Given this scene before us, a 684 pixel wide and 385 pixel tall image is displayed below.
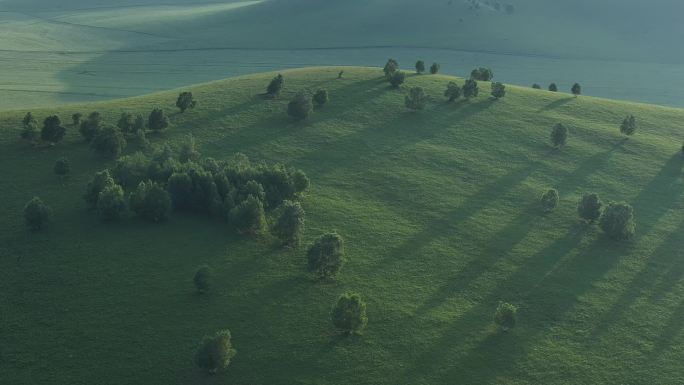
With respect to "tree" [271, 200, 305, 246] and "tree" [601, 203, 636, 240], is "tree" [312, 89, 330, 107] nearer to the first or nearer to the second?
"tree" [271, 200, 305, 246]

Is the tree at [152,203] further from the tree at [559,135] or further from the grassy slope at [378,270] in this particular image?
the tree at [559,135]

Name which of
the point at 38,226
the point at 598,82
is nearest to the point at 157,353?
the point at 38,226

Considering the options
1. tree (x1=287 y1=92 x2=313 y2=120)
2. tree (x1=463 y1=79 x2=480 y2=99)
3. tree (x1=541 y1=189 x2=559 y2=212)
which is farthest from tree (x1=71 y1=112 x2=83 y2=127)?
tree (x1=541 y1=189 x2=559 y2=212)

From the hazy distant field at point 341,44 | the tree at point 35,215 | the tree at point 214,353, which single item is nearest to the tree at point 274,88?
the tree at point 35,215

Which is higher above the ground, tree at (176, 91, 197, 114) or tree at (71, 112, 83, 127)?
tree at (176, 91, 197, 114)

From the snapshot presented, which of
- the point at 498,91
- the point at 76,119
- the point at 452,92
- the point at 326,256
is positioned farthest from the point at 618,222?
the point at 76,119

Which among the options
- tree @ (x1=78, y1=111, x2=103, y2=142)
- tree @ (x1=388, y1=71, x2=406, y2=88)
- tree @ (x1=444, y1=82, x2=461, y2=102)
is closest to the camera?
tree @ (x1=78, y1=111, x2=103, y2=142)
